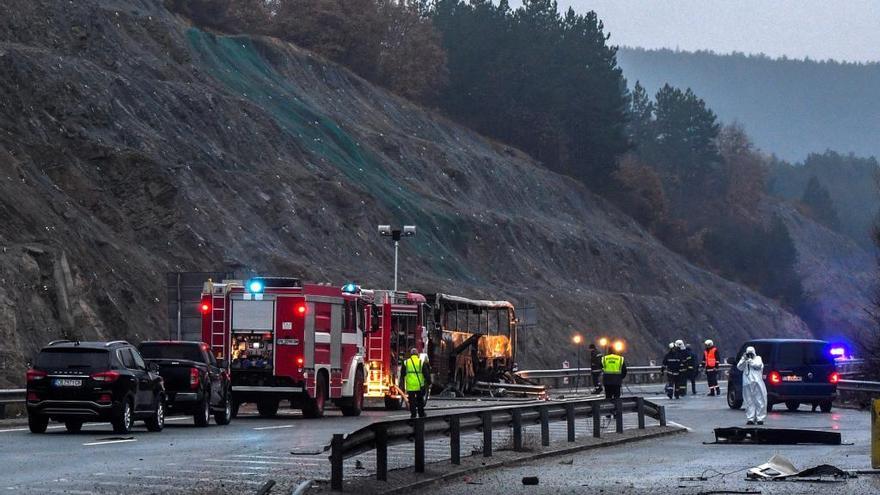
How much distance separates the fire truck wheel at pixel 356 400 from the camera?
3750 centimetres

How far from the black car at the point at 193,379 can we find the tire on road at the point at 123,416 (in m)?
1.63

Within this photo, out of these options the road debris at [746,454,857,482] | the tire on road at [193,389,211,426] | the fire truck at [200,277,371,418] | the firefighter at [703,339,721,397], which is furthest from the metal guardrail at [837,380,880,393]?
the road debris at [746,454,857,482]

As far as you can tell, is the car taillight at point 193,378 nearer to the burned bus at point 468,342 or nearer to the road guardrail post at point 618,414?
the road guardrail post at point 618,414

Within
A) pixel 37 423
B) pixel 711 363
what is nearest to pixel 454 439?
pixel 37 423

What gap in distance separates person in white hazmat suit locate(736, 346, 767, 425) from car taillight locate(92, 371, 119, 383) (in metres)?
13.1

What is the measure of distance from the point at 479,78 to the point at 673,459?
3608 inches

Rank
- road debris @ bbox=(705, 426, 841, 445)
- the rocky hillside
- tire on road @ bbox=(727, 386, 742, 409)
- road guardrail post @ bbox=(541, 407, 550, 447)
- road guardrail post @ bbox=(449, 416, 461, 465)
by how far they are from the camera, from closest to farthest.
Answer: road guardrail post @ bbox=(449, 416, 461, 465) < road guardrail post @ bbox=(541, 407, 550, 447) < road debris @ bbox=(705, 426, 841, 445) < tire on road @ bbox=(727, 386, 742, 409) < the rocky hillside

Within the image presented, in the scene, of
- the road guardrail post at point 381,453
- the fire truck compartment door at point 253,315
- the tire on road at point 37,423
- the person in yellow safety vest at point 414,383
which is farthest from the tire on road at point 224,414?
the road guardrail post at point 381,453

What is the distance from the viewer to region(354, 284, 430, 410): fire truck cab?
40781 millimetres

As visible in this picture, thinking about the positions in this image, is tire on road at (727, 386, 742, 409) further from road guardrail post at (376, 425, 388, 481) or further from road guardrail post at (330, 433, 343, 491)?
road guardrail post at (330, 433, 343, 491)

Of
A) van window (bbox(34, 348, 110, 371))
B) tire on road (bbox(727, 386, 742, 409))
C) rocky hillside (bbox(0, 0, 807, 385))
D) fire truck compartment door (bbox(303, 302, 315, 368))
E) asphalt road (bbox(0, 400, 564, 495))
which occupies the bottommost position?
asphalt road (bbox(0, 400, 564, 495))

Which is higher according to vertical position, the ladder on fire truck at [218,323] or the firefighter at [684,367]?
the ladder on fire truck at [218,323]

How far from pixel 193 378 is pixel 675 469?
12.4 metres

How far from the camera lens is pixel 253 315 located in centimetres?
3534
